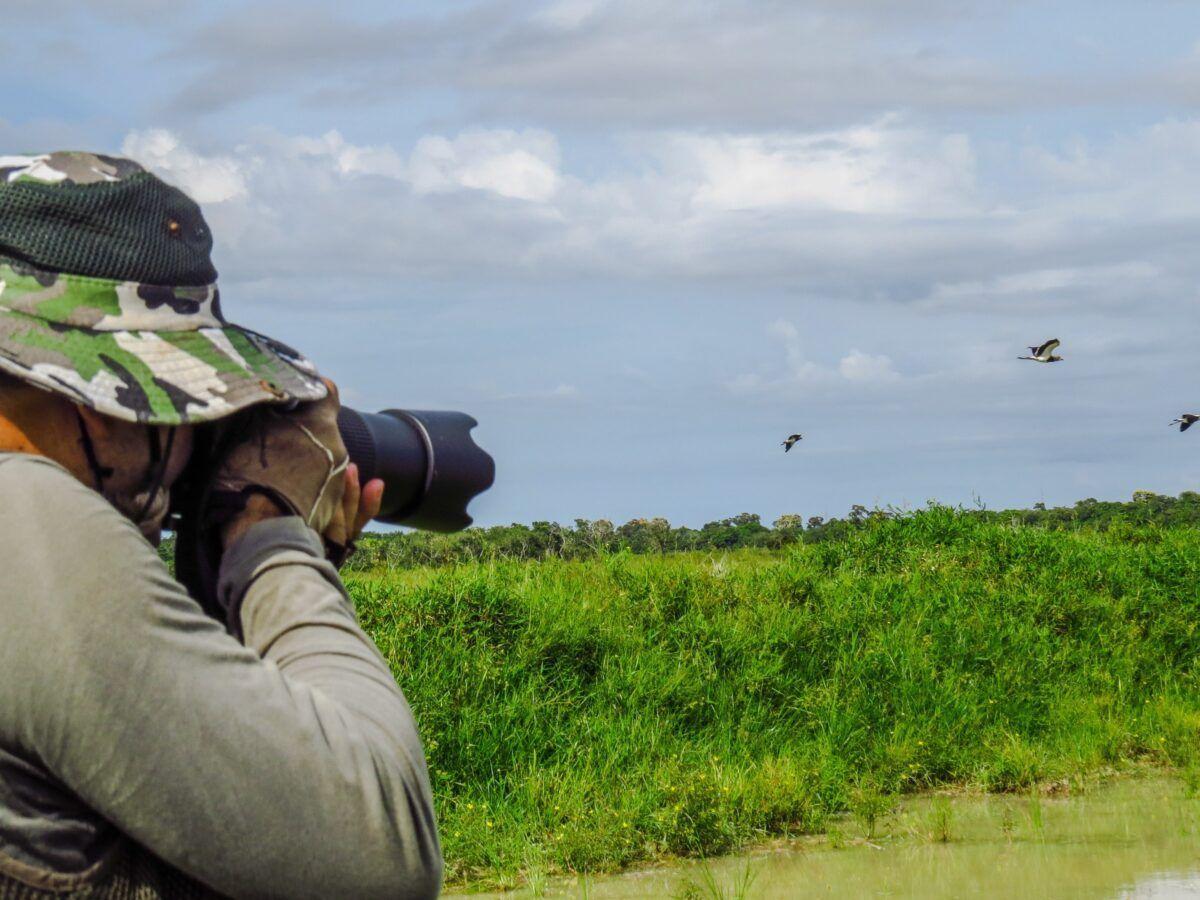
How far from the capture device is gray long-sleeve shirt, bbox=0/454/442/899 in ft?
3.09

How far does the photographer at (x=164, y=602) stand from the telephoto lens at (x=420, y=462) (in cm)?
21

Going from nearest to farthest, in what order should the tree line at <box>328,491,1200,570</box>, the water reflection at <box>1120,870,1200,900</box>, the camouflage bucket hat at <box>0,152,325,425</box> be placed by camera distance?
the camouflage bucket hat at <box>0,152,325,425</box> → the water reflection at <box>1120,870,1200,900</box> → the tree line at <box>328,491,1200,570</box>

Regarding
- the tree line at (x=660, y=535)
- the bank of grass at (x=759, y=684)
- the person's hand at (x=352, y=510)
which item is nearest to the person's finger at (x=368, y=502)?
the person's hand at (x=352, y=510)

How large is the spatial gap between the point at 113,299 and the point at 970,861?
167 inches

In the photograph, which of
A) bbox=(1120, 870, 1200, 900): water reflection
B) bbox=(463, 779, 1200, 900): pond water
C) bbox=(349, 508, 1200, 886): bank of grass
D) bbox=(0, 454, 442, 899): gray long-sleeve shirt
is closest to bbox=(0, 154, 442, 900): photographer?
bbox=(0, 454, 442, 899): gray long-sleeve shirt

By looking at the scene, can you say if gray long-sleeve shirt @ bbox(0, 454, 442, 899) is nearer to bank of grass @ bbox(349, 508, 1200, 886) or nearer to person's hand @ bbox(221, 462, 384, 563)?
person's hand @ bbox(221, 462, 384, 563)

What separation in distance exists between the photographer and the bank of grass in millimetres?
3466

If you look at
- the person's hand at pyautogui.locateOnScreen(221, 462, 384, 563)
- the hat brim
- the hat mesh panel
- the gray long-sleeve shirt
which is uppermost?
the hat mesh panel

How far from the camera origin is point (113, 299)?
109cm

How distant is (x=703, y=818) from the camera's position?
188 inches

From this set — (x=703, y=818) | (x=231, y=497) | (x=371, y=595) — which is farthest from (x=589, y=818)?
(x=231, y=497)

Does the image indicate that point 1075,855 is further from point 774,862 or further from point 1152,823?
point 774,862

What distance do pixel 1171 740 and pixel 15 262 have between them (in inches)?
240

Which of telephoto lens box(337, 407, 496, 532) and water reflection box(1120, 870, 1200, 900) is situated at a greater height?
telephoto lens box(337, 407, 496, 532)
